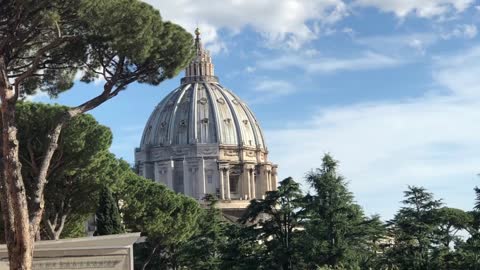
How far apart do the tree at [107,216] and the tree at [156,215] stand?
23.9ft

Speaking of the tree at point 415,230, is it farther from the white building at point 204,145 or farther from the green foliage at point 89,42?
the white building at point 204,145

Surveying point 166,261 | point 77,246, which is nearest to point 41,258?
point 77,246

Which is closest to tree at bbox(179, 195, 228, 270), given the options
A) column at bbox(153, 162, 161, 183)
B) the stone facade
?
the stone facade

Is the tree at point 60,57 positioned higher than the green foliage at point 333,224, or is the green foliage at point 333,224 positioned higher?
the tree at point 60,57

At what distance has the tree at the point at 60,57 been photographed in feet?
46.0

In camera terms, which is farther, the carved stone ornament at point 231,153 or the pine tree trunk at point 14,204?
the carved stone ornament at point 231,153

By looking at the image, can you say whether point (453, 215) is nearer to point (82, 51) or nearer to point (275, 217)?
point (275, 217)

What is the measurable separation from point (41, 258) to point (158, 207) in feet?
61.3

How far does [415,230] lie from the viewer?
899 inches

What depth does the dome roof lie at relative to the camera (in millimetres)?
88750

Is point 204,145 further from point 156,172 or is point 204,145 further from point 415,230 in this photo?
point 415,230

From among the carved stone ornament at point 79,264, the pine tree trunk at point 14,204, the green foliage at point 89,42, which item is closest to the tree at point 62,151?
the green foliage at point 89,42

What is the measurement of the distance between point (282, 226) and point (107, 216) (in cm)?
637

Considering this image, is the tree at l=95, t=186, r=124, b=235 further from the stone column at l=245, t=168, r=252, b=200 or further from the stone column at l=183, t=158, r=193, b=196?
the stone column at l=245, t=168, r=252, b=200
